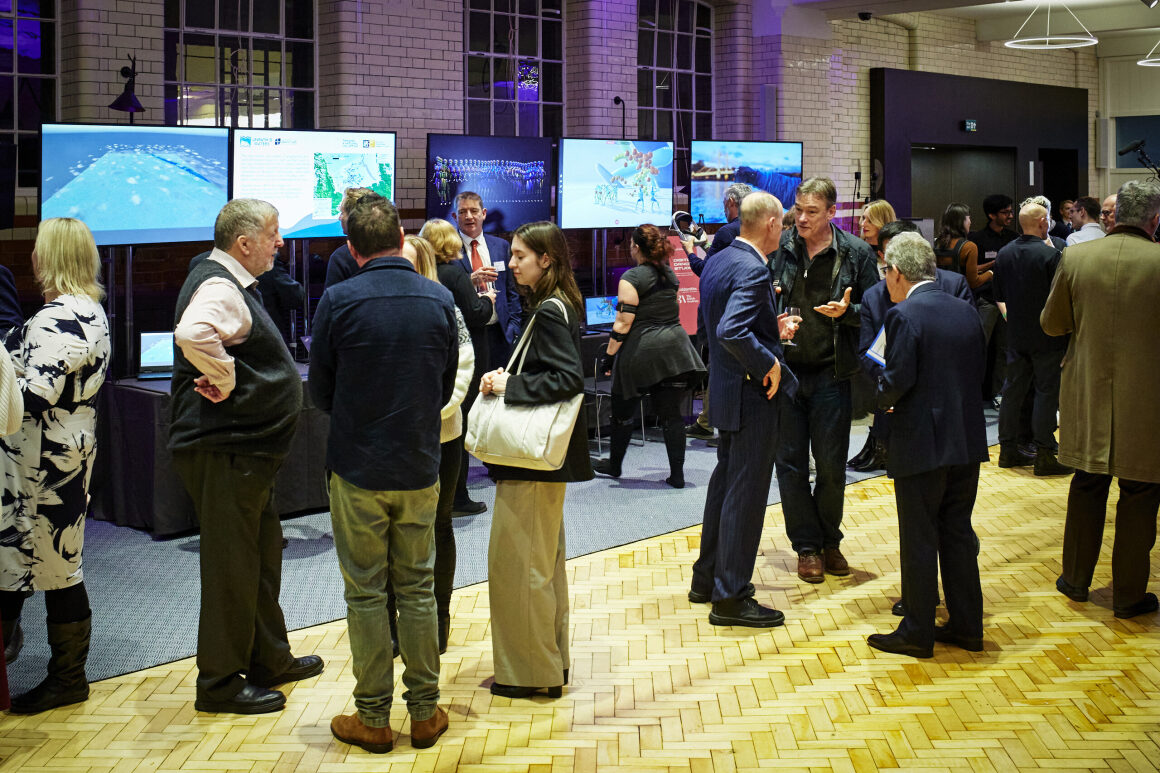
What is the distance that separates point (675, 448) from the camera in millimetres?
6785

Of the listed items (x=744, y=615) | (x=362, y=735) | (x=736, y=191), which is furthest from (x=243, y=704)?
(x=736, y=191)

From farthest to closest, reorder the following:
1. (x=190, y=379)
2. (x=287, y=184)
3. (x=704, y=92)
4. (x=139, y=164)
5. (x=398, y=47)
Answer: (x=704, y=92) → (x=398, y=47) → (x=287, y=184) → (x=139, y=164) → (x=190, y=379)

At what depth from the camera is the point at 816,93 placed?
467 inches

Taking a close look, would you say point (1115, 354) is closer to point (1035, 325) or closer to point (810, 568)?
point (810, 568)

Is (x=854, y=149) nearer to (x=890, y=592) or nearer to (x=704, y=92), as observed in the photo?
(x=704, y=92)

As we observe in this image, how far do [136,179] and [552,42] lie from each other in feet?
15.5

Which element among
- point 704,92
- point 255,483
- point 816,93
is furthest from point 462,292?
point 816,93

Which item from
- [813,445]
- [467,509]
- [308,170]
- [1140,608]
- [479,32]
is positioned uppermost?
[479,32]

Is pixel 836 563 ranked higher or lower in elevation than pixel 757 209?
lower

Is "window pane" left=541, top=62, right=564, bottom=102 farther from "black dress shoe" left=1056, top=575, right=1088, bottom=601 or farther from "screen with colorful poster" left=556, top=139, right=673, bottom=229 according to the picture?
"black dress shoe" left=1056, top=575, right=1088, bottom=601

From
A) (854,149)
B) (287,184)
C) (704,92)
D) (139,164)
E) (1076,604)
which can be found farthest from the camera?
(854,149)

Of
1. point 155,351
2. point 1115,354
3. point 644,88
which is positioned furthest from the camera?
point 644,88

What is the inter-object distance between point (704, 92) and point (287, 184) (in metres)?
5.70

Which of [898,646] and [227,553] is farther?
[898,646]
